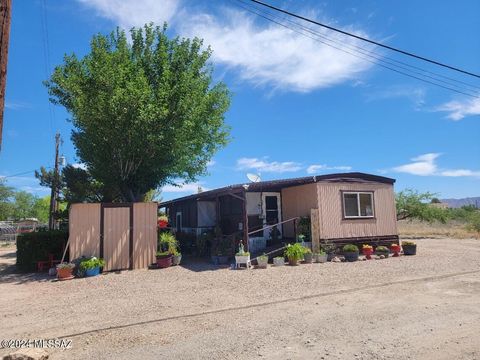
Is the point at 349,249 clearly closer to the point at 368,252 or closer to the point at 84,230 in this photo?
the point at 368,252

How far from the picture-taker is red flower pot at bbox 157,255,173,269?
13602mm

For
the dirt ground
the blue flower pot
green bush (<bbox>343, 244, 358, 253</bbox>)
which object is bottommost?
the dirt ground

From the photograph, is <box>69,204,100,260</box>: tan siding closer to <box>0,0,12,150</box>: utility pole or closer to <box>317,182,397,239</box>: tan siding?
<box>0,0,12,150</box>: utility pole

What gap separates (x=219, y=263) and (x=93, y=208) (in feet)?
16.1

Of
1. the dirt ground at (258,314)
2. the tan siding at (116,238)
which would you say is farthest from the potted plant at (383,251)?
the tan siding at (116,238)

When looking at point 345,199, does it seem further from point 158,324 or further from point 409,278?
point 158,324

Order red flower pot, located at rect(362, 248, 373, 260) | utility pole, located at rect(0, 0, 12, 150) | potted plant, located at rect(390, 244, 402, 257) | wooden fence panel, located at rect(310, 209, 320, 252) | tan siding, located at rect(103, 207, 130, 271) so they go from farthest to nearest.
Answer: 1. potted plant, located at rect(390, 244, 402, 257)
2. red flower pot, located at rect(362, 248, 373, 260)
3. wooden fence panel, located at rect(310, 209, 320, 252)
4. tan siding, located at rect(103, 207, 130, 271)
5. utility pole, located at rect(0, 0, 12, 150)

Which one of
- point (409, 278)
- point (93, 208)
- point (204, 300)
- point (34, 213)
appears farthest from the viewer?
point (34, 213)

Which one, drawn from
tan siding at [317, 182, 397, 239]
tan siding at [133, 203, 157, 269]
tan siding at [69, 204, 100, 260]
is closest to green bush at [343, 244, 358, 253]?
tan siding at [317, 182, 397, 239]

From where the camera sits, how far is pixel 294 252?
42.9 ft

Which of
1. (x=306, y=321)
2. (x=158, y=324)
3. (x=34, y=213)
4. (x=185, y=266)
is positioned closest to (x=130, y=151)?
(x=185, y=266)

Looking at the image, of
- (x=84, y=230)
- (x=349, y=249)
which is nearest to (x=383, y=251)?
(x=349, y=249)

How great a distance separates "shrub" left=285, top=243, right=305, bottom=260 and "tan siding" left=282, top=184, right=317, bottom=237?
7.98 feet

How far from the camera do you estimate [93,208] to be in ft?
43.1
